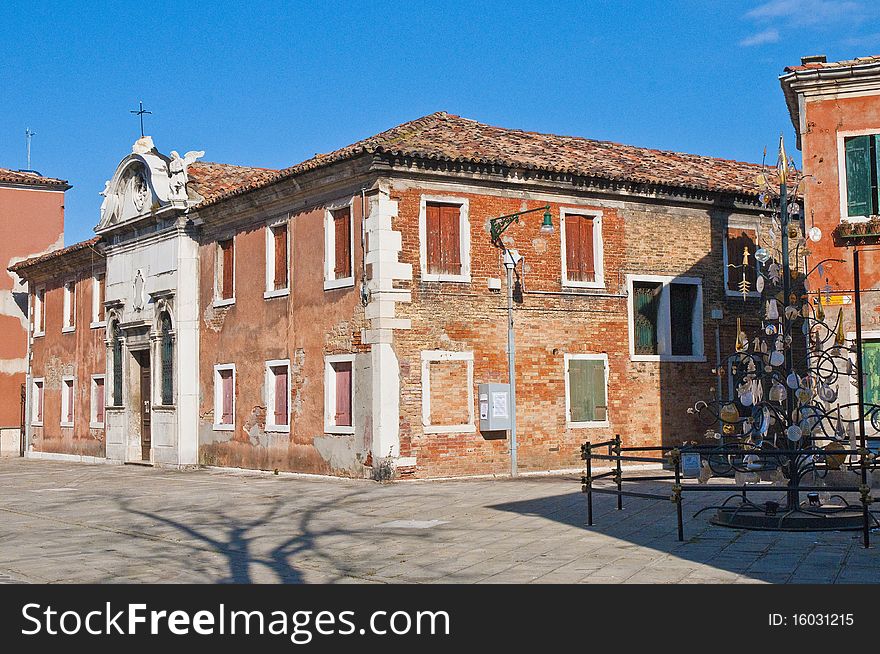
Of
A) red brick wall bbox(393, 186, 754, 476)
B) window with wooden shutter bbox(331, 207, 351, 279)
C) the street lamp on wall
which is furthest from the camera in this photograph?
window with wooden shutter bbox(331, 207, 351, 279)

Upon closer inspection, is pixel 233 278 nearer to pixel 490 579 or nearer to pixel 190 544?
pixel 190 544

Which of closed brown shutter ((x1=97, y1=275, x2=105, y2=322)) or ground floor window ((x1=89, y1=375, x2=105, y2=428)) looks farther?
closed brown shutter ((x1=97, y1=275, x2=105, y2=322))

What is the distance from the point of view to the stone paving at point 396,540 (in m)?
8.92

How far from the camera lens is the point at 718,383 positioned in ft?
71.7

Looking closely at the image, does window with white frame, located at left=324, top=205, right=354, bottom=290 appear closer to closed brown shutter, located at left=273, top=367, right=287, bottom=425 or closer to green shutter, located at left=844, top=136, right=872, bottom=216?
closed brown shutter, located at left=273, top=367, right=287, bottom=425

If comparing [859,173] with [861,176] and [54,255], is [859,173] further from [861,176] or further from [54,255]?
[54,255]

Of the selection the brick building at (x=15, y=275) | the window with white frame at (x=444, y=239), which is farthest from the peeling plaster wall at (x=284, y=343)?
the brick building at (x=15, y=275)

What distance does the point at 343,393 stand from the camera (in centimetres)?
1986

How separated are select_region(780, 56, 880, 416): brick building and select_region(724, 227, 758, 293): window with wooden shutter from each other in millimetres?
6263

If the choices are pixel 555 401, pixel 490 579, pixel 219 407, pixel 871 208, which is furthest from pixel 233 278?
pixel 490 579

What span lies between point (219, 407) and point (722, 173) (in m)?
13.1

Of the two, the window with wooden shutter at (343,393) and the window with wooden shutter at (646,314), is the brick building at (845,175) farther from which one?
the window with wooden shutter at (343,393)

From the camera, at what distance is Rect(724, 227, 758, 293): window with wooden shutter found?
2336cm

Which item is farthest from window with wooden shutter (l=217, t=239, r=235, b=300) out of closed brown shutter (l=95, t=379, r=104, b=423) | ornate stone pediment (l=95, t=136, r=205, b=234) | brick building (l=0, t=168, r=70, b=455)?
brick building (l=0, t=168, r=70, b=455)
